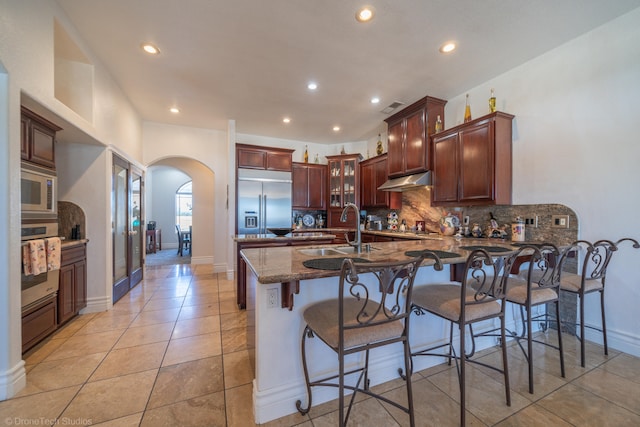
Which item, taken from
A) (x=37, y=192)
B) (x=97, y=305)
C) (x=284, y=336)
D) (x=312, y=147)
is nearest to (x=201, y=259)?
(x=97, y=305)

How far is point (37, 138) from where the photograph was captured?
2.17m

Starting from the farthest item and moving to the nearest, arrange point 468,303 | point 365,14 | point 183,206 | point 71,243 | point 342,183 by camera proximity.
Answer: point 183,206 → point 342,183 → point 71,243 → point 365,14 → point 468,303

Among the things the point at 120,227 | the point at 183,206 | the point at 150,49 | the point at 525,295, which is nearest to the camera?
the point at 525,295

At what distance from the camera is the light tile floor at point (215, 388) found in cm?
Result: 146

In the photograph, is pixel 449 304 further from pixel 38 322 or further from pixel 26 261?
pixel 38 322

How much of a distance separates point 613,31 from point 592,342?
280 centimetres

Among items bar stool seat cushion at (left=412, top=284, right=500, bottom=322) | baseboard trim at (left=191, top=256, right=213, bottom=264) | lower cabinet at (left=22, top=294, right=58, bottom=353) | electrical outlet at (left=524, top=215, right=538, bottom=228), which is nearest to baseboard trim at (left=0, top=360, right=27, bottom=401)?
lower cabinet at (left=22, top=294, right=58, bottom=353)

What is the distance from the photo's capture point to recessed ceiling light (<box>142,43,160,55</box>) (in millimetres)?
2495

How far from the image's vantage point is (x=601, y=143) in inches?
88.2

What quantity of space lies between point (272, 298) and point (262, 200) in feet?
11.2

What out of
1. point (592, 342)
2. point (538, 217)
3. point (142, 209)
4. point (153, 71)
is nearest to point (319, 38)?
point (153, 71)

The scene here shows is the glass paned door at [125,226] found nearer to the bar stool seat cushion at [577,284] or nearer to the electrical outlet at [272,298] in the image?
the electrical outlet at [272,298]

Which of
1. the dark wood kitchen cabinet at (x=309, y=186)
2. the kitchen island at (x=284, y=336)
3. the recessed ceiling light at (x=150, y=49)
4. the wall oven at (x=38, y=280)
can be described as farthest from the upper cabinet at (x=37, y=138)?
the dark wood kitchen cabinet at (x=309, y=186)

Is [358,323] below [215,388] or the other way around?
the other way around
